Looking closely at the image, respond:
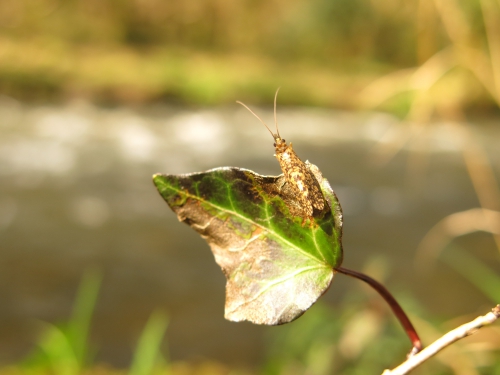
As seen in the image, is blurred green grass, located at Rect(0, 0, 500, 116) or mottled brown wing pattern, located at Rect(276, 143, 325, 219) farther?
blurred green grass, located at Rect(0, 0, 500, 116)

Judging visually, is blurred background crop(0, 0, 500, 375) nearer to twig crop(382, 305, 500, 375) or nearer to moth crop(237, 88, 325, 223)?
moth crop(237, 88, 325, 223)

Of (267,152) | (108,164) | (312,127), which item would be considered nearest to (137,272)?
(108,164)

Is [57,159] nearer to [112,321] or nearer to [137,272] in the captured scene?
[137,272]

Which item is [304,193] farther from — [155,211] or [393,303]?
[155,211]

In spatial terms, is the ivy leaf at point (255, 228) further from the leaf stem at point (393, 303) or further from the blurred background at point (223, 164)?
the blurred background at point (223, 164)

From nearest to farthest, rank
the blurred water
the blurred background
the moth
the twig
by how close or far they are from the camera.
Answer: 1. the twig
2. the moth
3. the blurred background
4. the blurred water

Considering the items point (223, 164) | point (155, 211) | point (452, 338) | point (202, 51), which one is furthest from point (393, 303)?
point (202, 51)

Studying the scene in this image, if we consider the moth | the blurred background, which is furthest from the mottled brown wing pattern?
the blurred background
